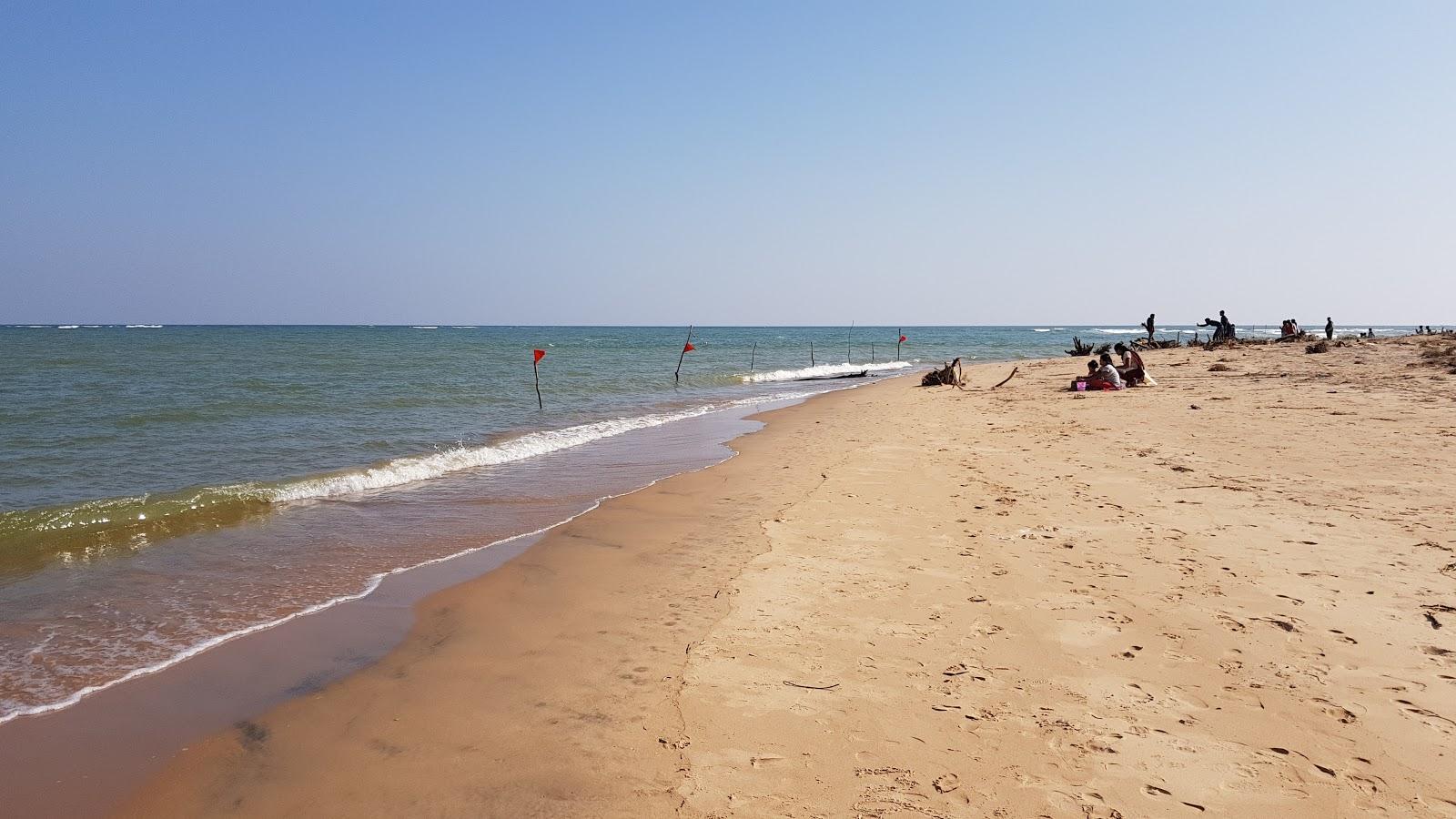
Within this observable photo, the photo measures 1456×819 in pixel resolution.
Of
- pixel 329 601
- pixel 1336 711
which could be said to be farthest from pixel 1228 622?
pixel 329 601

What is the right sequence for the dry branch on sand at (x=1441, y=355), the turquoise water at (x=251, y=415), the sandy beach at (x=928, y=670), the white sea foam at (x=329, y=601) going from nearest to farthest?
1. the sandy beach at (x=928, y=670)
2. the white sea foam at (x=329, y=601)
3. the turquoise water at (x=251, y=415)
4. the dry branch on sand at (x=1441, y=355)

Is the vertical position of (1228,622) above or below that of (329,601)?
above

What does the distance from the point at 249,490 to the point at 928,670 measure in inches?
373

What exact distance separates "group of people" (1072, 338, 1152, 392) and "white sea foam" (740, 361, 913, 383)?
57.1 feet

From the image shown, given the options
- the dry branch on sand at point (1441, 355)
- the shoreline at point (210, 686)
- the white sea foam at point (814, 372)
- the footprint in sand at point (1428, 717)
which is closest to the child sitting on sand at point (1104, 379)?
the dry branch on sand at point (1441, 355)

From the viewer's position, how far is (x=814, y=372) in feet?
136

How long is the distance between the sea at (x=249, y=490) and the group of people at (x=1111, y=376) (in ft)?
30.4

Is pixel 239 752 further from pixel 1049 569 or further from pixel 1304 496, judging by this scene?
pixel 1304 496

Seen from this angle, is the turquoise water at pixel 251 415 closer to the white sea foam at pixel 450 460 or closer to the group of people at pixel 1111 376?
the white sea foam at pixel 450 460

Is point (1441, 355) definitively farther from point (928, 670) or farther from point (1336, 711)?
point (928, 670)

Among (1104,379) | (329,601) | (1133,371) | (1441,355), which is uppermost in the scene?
(1441,355)

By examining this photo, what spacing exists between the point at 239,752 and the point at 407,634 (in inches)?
63.1

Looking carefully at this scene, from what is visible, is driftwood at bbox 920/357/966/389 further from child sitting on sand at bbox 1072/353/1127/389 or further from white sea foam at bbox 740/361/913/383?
white sea foam at bbox 740/361/913/383

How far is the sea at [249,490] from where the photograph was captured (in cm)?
580
